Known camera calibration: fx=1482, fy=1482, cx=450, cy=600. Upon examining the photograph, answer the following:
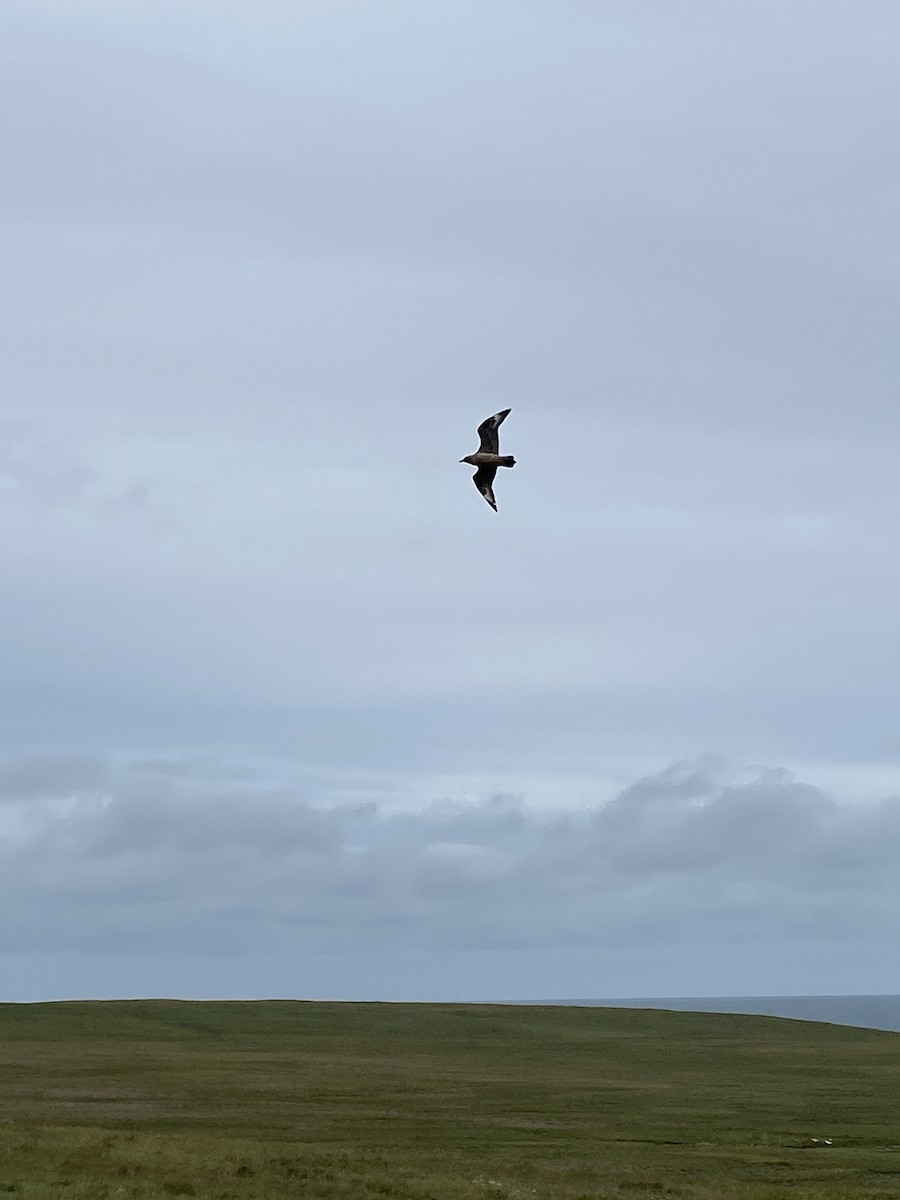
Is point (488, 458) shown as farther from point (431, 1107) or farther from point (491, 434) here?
point (431, 1107)

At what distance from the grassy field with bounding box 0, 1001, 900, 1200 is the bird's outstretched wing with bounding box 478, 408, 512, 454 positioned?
650 inches

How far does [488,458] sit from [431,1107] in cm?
3355

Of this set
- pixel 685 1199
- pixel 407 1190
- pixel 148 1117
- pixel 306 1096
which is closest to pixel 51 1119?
pixel 148 1117

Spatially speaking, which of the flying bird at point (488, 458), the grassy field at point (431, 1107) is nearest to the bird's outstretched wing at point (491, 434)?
the flying bird at point (488, 458)

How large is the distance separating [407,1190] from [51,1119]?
770 inches

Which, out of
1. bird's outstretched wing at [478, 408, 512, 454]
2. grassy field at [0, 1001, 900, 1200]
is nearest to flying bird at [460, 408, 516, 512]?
bird's outstretched wing at [478, 408, 512, 454]

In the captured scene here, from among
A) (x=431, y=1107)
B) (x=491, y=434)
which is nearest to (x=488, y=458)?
(x=491, y=434)

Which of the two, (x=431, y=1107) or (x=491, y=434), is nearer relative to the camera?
(x=491, y=434)

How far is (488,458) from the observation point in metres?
31.5

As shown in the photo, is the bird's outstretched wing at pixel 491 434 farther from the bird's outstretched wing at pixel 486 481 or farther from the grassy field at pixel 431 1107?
the grassy field at pixel 431 1107

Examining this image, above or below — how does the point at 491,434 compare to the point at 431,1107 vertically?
above

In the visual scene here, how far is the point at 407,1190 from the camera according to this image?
33.6 meters

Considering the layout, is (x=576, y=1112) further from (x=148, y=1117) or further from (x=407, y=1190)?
(x=407, y=1190)

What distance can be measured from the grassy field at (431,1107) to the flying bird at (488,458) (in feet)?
51.7
